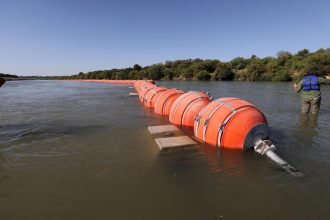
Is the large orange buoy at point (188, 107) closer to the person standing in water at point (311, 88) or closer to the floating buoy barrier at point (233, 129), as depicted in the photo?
the floating buoy barrier at point (233, 129)

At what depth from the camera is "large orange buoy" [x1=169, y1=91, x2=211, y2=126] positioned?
8633 mm

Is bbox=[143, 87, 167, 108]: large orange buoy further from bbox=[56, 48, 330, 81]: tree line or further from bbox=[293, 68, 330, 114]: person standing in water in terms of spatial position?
bbox=[56, 48, 330, 81]: tree line

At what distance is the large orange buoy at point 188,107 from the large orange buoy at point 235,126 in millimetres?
2052

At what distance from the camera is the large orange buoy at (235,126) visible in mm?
5969

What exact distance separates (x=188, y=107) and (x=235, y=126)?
9.97ft

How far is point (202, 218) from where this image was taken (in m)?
3.50

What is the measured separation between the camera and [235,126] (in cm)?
598

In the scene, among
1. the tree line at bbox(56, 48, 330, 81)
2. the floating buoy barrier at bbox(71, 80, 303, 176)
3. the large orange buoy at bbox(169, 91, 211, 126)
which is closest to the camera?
the floating buoy barrier at bbox(71, 80, 303, 176)

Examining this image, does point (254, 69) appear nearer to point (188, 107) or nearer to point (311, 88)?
point (311, 88)

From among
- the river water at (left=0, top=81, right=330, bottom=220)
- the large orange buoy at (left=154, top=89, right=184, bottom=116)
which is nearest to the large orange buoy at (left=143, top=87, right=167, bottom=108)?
the large orange buoy at (left=154, top=89, right=184, bottom=116)

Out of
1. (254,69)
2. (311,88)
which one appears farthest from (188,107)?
(254,69)

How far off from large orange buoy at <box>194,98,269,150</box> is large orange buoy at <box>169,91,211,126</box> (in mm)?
2052

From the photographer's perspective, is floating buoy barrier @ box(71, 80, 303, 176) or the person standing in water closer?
floating buoy barrier @ box(71, 80, 303, 176)

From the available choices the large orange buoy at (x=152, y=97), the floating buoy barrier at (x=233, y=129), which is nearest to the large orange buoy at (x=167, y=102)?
the large orange buoy at (x=152, y=97)
